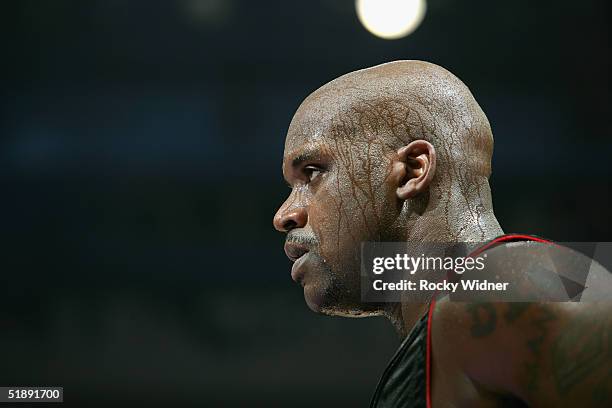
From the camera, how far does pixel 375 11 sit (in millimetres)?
1989

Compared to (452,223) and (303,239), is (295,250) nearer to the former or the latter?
(303,239)

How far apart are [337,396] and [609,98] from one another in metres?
1.01

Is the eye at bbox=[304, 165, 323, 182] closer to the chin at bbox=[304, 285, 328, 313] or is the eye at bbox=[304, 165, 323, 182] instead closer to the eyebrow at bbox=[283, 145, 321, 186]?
the eyebrow at bbox=[283, 145, 321, 186]

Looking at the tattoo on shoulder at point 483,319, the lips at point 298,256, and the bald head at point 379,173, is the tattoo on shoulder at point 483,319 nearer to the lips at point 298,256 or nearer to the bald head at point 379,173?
the bald head at point 379,173

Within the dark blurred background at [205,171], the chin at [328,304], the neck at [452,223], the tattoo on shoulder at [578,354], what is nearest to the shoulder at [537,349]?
the tattoo on shoulder at [578,354]

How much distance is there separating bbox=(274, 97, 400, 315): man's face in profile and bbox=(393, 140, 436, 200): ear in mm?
17

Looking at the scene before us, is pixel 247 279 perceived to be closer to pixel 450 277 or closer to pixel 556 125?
pixel 556 125

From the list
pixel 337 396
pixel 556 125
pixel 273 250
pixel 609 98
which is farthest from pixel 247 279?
pixel 609 98

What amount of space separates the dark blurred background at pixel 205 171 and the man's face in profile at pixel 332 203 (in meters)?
0.87

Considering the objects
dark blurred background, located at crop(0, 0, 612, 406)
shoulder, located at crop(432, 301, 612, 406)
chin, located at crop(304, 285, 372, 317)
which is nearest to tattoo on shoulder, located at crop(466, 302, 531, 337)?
shoulder, located at crop(432, 301, 612, 406)

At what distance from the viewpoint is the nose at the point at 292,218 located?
1.17m

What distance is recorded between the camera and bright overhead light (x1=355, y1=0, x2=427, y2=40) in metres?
1.96

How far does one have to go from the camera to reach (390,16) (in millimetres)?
1991

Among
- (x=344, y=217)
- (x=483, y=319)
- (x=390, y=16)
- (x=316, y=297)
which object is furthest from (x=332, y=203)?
(x=390, y=16)
